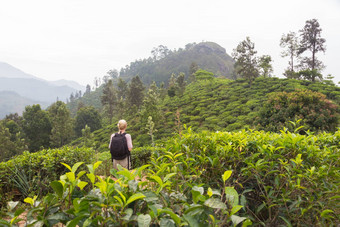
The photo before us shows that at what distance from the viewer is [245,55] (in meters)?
29.4

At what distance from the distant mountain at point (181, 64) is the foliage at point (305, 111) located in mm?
83805

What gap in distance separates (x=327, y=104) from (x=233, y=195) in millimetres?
9072

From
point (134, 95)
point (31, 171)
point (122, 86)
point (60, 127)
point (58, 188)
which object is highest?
point (122, 86)

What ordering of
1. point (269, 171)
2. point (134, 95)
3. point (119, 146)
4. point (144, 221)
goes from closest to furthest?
1. point (144, 221)
2. point (269, 171)
3. point (119, 146)
4. point (134, 95)

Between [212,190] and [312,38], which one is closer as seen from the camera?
[212,190]

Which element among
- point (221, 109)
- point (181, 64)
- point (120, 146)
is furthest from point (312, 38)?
point (181, 64)

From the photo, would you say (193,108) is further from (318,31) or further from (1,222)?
(1,222)

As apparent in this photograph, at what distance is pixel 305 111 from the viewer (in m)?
7.64

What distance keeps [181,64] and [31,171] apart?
105m

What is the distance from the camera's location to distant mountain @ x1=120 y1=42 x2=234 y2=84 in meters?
97.7

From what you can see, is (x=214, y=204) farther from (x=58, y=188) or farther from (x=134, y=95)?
(x=134, y=95)

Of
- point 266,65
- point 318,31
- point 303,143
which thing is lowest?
point 303,143

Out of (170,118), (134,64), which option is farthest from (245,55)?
(134,64)

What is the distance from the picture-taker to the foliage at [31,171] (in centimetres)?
433
